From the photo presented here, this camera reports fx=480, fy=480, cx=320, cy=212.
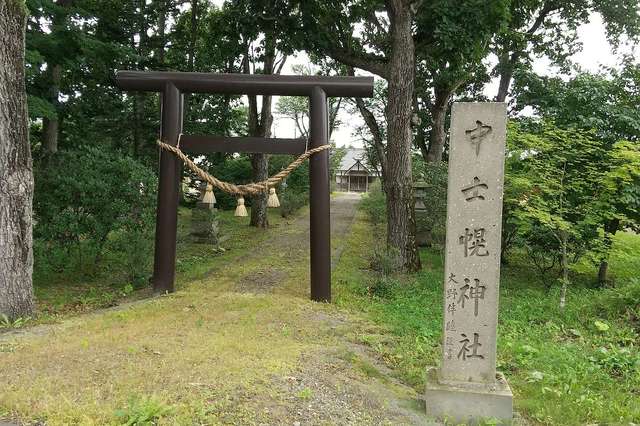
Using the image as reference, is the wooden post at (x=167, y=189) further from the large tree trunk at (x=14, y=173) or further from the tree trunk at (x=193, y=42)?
the tree trunk at (x=193, y=42)

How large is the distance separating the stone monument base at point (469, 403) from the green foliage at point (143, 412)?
2.32 m

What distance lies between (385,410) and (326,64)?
675 inches

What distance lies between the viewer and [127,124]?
15266mm

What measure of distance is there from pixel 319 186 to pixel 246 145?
1.39 m

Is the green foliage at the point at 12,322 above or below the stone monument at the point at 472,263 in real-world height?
below

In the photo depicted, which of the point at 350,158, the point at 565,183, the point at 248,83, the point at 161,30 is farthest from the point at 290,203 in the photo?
the point at 350,158

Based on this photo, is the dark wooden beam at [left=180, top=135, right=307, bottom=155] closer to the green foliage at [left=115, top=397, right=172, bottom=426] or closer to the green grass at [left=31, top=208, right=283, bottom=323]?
the green grass at [left=31, top=208, right=283, bottom=323]

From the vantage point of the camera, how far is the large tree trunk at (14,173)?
6.09m

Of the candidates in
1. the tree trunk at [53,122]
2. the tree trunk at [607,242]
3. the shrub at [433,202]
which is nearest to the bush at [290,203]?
the shrub at [433,202]

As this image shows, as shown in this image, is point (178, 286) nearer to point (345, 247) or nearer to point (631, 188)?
Result: point (345, 247)

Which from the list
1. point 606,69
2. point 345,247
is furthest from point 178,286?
point 606,69

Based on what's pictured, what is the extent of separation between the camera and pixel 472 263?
4465 mm

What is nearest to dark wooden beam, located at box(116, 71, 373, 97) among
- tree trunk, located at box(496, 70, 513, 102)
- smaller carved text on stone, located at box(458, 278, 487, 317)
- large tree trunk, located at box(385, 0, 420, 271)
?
large tree trunk, located at box(385, 0, 420, 271)

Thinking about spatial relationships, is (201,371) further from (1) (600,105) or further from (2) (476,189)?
(1) (600,105)
